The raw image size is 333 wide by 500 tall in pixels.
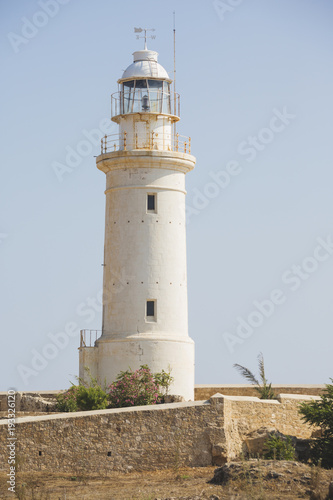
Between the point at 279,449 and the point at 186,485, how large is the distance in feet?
9.38

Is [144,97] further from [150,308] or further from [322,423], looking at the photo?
[322,423]

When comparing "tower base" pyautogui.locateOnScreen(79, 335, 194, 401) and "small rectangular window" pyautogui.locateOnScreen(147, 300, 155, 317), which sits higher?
"small rectangular window" pyautogui.locateOnScreen(147, 300, 155, 317)

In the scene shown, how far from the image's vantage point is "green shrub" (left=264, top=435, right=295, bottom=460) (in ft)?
72.0

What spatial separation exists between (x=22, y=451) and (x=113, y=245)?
371 inches

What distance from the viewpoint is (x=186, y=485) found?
20156 mm

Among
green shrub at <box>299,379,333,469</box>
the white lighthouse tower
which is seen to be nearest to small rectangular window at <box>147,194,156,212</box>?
the white lighthouse tower

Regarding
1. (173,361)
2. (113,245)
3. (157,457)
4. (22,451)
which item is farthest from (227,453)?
(113,245)

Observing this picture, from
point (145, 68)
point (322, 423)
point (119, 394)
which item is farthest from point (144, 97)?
point (322, 423)

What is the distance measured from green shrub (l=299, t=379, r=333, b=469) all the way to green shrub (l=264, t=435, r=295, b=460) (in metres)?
0.58

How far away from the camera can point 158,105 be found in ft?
99.3

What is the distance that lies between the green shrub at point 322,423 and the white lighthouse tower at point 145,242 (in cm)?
634

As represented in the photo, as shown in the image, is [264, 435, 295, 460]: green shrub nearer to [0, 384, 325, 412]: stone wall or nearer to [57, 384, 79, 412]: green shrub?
[57, 384, 79, 412]: green shrub

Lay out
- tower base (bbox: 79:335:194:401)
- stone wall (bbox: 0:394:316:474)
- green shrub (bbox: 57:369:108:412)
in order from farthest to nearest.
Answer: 1. tower base (bbox: 79:335:194:401)
2. green shrub (bbox: 57:369:108:412)
3. stone wall (bbox: 0:394:316:474)

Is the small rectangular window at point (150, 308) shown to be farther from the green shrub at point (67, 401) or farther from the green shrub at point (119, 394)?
the green shrub at point (67, 401)
